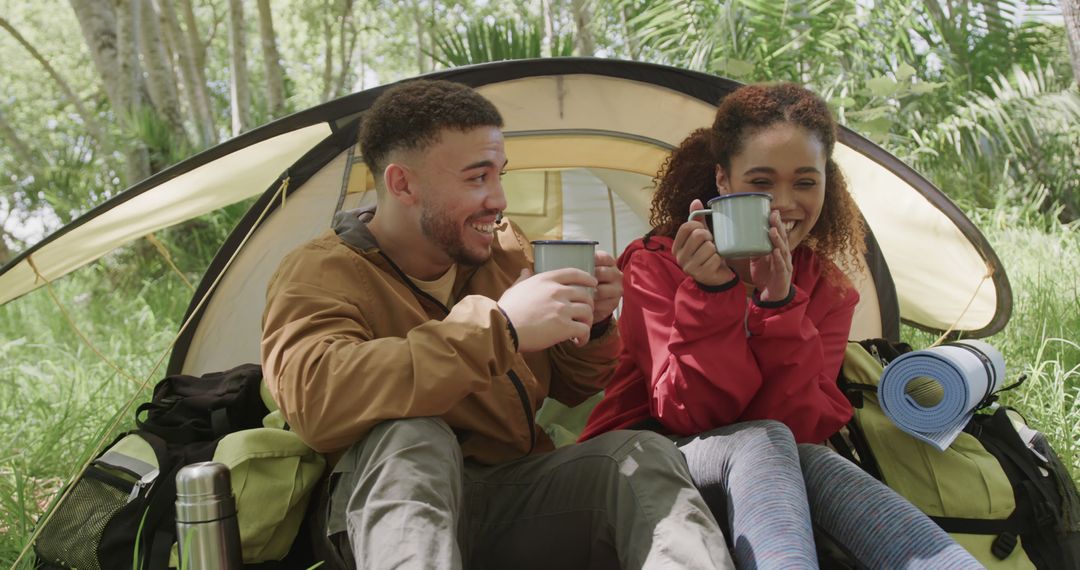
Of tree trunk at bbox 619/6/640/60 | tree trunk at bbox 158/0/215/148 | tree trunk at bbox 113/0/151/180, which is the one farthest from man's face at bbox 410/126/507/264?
tree trunk at bbox 158/0/215/148

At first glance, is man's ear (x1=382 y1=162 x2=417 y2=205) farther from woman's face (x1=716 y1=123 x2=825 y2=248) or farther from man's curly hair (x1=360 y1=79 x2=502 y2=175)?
woman's face (x1=716 y1=123 x2=825 y2=248)

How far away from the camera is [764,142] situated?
2.11 meters

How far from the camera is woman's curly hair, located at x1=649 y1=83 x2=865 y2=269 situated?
2143mm

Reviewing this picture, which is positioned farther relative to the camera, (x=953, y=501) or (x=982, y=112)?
(x=982, y=112)

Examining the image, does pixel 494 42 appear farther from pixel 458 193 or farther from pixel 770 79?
pixel 458 193

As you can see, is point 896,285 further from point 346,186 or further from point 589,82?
point 346,186

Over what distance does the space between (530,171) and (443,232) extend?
156cm

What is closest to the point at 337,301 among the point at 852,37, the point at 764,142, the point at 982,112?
the point at 764,142

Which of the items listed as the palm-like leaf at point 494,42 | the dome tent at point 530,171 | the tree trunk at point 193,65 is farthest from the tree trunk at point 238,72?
the dome tent at point 530,171

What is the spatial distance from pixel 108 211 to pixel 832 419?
200 centimetres

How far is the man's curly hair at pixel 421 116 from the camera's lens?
207 cm

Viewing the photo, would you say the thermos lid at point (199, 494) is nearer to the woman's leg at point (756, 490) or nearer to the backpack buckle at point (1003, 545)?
the woman's leg at point (756, 490)

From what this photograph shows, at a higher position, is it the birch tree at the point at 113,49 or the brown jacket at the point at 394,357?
the birch tree at the point at 113,49

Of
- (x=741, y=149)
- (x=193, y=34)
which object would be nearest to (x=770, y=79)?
(x=741, y=149)
